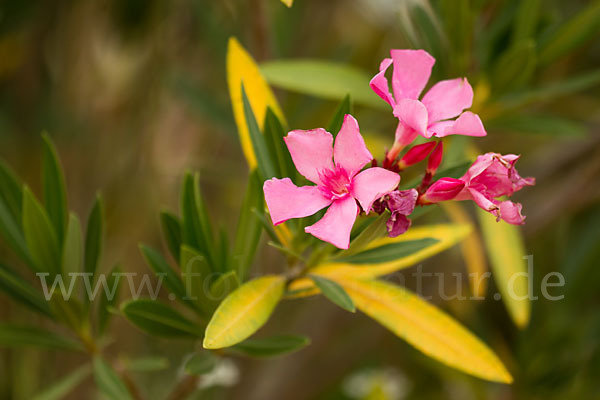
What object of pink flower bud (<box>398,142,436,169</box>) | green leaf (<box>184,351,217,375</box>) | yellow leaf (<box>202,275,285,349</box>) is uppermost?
pink flower bud (<box>398,142,436,169</box>)

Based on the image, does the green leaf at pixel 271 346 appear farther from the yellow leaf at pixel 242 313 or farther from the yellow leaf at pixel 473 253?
the yellow leaf at pixel 473 253

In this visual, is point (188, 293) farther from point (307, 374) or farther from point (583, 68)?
point (583, 68)

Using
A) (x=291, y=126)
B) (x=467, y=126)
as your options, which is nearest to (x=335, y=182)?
(x=467, y=126)

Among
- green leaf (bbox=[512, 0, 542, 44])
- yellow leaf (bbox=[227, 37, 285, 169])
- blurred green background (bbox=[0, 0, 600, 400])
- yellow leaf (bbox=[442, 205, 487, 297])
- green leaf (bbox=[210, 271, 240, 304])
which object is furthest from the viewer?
blurred green background (bbox=[0, 0, 600, 400])

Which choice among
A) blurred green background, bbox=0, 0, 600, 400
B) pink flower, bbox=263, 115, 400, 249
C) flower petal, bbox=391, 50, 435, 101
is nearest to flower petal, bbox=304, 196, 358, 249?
pink flower, bbox=263, 115, 400, 249

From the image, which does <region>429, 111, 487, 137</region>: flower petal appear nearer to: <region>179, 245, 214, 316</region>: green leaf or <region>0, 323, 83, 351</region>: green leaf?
<region>179, 245, 214, 316</region>: green leaf

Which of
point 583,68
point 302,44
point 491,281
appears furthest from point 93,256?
point 583,68

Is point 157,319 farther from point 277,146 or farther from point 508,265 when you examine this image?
Result: point 508,265

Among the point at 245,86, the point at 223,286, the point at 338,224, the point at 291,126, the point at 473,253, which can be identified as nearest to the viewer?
the point at 338,224
